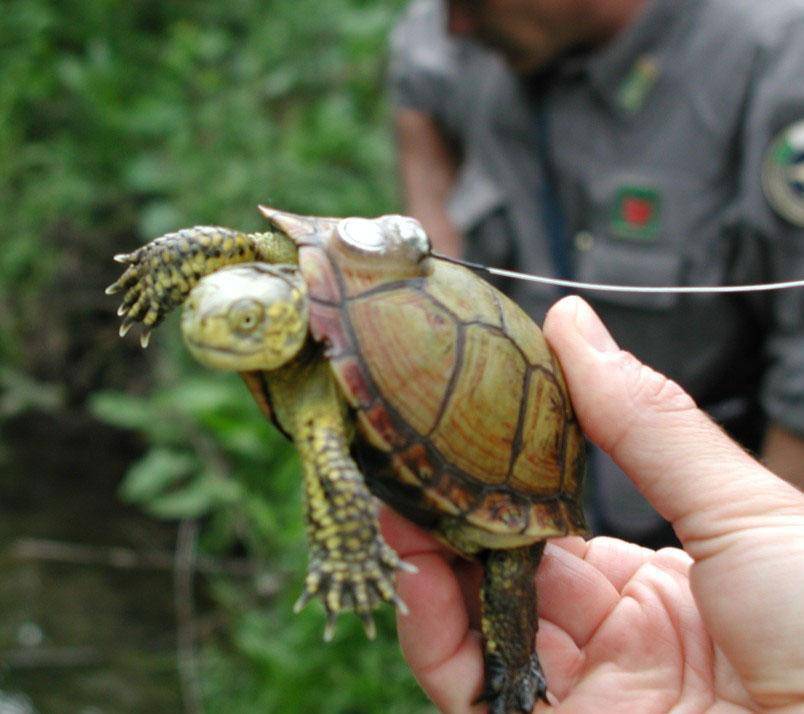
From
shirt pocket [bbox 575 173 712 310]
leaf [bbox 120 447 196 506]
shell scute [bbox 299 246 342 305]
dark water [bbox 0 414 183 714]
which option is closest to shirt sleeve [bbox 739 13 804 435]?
shirt pocket [bbox 575 173 712 310]

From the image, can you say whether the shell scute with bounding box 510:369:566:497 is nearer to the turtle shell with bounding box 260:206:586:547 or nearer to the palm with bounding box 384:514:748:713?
the turtle shell with bounding box 260:206:586:547

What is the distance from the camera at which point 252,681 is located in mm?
2736

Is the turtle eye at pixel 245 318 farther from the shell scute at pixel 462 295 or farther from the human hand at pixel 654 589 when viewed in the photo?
the human hand at pixel 654 589

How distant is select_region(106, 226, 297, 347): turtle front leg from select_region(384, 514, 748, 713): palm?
1.46ft

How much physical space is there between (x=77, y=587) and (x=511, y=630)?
2617 millimetres

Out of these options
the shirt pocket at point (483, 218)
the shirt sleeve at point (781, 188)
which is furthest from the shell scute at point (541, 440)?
the shirt pocket at point (483, 218)

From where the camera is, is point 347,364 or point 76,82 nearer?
point 347,364

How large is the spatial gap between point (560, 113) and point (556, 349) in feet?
5.28

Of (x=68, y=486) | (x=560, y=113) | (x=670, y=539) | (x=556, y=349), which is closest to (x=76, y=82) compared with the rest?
(x=68, y=486)

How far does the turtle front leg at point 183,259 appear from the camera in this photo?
4.19 feet

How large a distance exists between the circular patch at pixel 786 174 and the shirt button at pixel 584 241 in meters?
0.50

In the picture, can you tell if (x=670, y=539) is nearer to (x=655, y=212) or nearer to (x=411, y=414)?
(x=655, y=212)

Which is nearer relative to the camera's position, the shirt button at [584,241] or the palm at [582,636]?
the palm at [582,636]

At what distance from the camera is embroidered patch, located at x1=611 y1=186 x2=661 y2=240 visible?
8.80 feet
